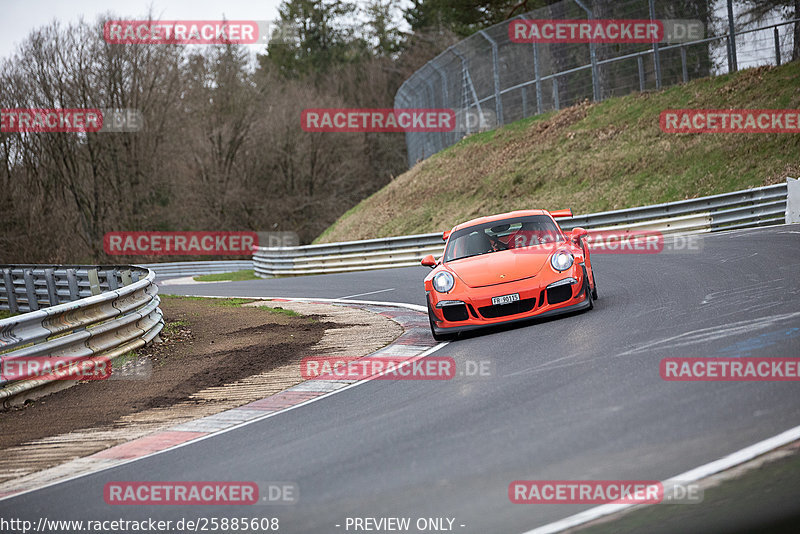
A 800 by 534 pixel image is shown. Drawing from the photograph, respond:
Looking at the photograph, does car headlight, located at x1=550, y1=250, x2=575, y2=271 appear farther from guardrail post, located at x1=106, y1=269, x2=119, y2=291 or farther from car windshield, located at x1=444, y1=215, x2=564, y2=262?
guardrail post, located at x1=106, y1=269, x2=119, y2=291

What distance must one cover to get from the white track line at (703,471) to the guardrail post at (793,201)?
1569 cm

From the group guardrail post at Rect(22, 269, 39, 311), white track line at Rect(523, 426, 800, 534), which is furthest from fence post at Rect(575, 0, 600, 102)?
white track line at Rect(523, 426, 800, 534)

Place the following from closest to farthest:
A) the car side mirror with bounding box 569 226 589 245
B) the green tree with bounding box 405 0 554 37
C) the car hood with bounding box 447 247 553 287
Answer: the car hood with bounding box 447 247 553 287
the car side mirror with bounding box 569 226 589 245
the green tree with bounding box 405 0 554 37

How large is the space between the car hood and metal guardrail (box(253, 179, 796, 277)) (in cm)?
1200

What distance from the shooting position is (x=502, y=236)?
35.0ft

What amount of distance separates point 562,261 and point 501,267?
673 mm

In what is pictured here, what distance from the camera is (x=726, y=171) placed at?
24.1 metres

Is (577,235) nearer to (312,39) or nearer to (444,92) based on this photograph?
(444,92)

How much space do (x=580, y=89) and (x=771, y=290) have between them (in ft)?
78.5

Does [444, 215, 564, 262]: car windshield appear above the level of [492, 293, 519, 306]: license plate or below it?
above

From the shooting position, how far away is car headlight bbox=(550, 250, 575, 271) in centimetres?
920

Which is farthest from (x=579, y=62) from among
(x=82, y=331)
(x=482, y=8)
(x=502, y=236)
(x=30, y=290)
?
(x=82, y=331)

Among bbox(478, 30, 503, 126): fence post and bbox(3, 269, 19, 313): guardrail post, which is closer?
bbox(3, 269, 19, 313): guardrail post

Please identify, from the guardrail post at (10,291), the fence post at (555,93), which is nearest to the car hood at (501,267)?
the guardrail post at (10,291)
